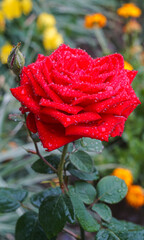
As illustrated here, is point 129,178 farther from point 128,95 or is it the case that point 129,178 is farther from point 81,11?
point 81,11

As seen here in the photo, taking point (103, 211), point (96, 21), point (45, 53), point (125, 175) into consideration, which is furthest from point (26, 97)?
point (45, 53)

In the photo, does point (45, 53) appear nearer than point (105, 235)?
No

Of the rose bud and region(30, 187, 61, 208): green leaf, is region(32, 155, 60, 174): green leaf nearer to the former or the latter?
region(30, 187, 61, 208): green leaf

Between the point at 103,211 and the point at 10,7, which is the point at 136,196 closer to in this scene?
the point at 103,211

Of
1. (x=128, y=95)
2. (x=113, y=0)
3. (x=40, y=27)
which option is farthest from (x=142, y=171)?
Result: (x=113, y=0)

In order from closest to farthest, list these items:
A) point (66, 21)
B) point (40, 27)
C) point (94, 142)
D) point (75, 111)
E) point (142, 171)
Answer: point (75, 111) < point (94, 142) < point (142, 171) < point (40, 27) < point (66, 21)
